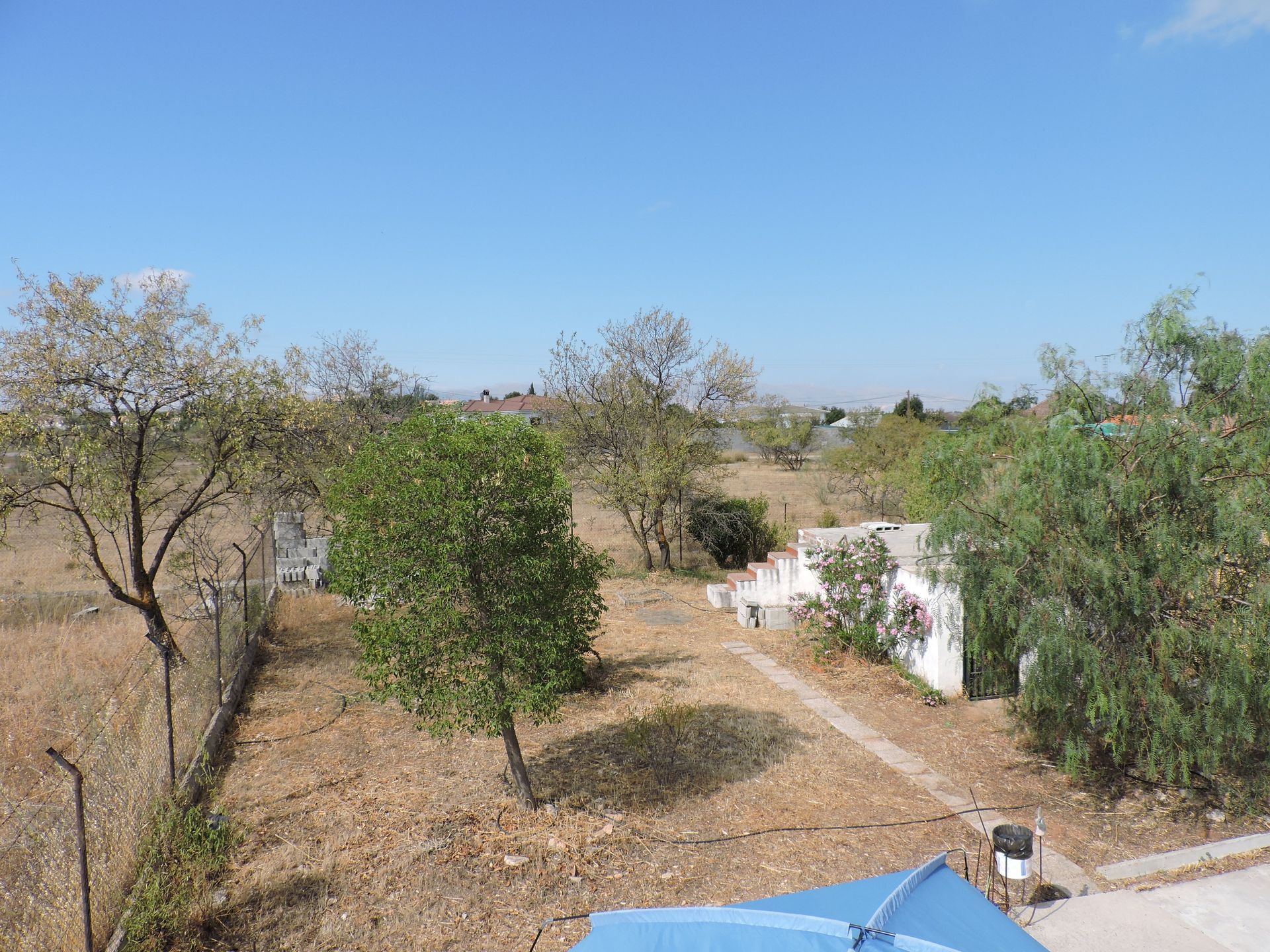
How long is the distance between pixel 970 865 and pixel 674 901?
208 cm

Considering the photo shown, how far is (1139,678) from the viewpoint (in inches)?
216

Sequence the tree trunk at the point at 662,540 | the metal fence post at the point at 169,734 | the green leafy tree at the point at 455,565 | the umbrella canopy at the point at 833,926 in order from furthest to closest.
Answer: the tree trunk at the point at 662,540
the metal fence post at the point at 169,734
the green leafy tree at the point at 455,565
the umbrella canopy at the point at 833,926

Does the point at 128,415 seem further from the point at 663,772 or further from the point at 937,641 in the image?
the point at 937,641

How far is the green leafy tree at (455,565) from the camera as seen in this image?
5277 millimetres

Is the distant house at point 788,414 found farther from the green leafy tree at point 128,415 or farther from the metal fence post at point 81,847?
the metal fence post at point 81,847

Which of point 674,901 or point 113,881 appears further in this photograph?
point 674,901

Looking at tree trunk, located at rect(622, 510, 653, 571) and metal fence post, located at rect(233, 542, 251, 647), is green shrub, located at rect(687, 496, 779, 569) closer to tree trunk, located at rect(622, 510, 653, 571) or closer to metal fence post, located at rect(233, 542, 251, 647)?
tree trunk, located at rect(622, 510, 653, 571)

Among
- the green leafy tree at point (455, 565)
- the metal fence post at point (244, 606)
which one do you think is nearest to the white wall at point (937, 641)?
the green leafy tree at point (455, 565)

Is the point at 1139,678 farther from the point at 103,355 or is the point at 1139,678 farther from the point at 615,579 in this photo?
the point at 615,579

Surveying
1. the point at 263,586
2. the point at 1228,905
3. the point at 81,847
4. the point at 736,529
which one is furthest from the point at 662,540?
the point at 81,847

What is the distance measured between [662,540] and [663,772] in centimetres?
986

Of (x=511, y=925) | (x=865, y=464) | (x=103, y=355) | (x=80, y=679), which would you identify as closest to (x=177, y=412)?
(x=103, y=355)

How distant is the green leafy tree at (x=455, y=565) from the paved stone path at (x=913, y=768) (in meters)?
3.26

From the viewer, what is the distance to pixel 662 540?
53.7 feet
